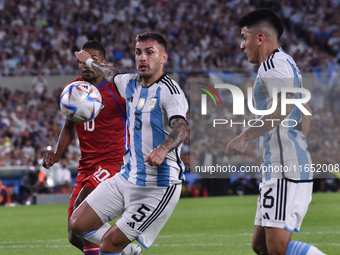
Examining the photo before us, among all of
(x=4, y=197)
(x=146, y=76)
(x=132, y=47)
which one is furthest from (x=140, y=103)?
(x=132, y=47)

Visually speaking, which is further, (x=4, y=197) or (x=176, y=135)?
(x=4, y=197)

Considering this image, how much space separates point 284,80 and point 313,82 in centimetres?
1602

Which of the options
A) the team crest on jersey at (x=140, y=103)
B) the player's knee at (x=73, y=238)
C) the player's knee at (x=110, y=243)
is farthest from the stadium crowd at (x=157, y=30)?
the player's knee at (x=110, y=243)

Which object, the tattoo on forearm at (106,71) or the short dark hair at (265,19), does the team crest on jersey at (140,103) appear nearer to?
the tattoo on forearm at (106,71)

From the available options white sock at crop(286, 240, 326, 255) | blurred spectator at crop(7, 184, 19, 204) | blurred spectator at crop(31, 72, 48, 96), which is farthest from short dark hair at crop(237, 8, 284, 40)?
blurred spectator at crop(31, 72, 48, 96)

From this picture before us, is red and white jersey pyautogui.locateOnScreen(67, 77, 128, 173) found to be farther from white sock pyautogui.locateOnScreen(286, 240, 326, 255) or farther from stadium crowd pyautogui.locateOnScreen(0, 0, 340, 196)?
stadium crowd pyautogui.locateOnScreen(0, 0, 340, 196)

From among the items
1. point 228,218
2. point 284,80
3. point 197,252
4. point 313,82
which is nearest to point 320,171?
point 313,82

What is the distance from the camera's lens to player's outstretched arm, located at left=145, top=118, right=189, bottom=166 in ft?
14.5

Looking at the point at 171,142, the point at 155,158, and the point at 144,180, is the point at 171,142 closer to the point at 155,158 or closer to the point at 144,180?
the point at 155,158

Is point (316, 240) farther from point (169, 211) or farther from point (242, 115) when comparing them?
point (242, 115)

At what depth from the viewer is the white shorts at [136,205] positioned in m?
5.09

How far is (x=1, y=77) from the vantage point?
1903cm

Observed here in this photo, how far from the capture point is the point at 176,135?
4.73 meters

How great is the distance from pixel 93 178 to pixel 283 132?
2669mm
